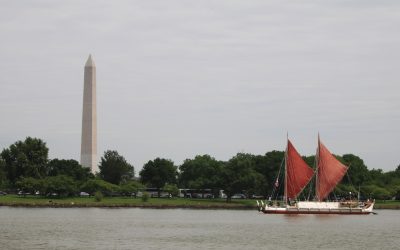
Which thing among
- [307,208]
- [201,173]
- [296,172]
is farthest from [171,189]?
[296,172]

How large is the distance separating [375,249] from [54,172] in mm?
120528

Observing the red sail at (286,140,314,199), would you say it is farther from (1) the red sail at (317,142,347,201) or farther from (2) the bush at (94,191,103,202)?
(2) the bush at (94,191,103,202)

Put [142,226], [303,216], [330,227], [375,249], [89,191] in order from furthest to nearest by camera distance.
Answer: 1. [89,191]
2. [303,216]
3. [330,227]
4. [142,226]
5. [375,249]

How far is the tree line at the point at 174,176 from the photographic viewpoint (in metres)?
160

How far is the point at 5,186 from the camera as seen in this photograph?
17150 cm

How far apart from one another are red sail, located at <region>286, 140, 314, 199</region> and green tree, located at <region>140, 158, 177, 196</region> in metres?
57.1

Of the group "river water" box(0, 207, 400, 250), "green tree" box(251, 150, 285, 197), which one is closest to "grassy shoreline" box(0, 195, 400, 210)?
"green tree" box(251, 150, 285, 197)

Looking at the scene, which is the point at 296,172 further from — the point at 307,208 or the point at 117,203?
the point at 117,203

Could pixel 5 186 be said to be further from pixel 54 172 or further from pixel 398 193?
pixel 398 193

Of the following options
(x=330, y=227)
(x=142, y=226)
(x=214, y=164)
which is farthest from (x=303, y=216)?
(x=214, y=164)

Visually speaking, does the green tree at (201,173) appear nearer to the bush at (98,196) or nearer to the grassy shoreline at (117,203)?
the grassy shoreline at (117,203)

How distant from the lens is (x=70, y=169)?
175 meters

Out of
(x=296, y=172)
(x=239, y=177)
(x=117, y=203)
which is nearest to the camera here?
(x=296, y=172)

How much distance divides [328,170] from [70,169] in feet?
207
